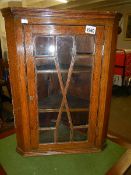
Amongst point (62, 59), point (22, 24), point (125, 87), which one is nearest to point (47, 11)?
point (22, 24)

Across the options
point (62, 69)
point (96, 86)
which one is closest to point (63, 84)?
point (62, 69)

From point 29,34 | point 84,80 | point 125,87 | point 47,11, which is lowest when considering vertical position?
point 125,87

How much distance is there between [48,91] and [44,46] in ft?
1.18

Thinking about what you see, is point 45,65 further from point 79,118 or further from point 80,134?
point 80,134

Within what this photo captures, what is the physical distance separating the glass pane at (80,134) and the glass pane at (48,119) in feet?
0.69

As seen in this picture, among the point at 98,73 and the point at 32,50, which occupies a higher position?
the point at 32,50

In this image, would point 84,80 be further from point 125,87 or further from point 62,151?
point 125,87

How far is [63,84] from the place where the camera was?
1295mm

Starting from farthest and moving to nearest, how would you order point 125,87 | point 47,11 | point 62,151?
point 125,87
point 62,151
point 47,11

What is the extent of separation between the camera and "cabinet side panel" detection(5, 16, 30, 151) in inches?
44.5

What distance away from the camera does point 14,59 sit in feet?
3.91

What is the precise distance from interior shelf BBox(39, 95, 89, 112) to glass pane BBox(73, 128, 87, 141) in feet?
0.66

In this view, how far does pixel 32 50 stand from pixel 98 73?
482 mm

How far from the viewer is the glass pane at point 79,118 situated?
1.41m
